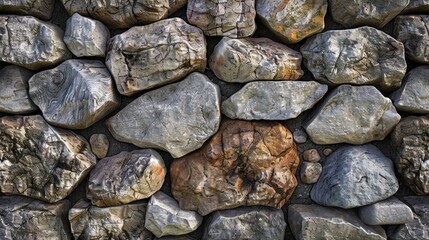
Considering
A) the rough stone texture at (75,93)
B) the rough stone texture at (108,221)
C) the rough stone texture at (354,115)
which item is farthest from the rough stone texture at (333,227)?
the rough stone texture at (75,93)

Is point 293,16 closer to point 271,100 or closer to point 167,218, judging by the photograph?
point 271,100

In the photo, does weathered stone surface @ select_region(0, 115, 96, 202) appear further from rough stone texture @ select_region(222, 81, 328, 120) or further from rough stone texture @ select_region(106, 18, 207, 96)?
rough stone texture @ select_region(222, 81, 328, 120)

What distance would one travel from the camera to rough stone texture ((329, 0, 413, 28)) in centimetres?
123

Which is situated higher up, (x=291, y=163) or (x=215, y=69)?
(x=215, y=69)

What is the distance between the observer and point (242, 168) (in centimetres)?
128

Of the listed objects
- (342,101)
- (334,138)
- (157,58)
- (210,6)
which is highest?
(210,6)

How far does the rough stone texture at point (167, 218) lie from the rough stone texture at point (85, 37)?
0.50 meters

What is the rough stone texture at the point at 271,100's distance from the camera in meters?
1.25

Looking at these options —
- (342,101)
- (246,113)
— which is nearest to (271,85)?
(246,113)

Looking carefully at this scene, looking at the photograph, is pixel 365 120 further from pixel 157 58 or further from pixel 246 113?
pixel 157 58

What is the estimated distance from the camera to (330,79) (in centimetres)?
125

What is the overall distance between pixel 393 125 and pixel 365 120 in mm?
92

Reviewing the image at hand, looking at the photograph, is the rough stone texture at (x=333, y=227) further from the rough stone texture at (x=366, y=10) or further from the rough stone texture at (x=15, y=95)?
the rough stone texture at (x=15, y=95)

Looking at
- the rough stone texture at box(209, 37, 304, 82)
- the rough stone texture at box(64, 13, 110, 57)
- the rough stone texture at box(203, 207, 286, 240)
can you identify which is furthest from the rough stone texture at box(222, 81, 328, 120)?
the rough stone texture at box(64, 13, 110, 57)
